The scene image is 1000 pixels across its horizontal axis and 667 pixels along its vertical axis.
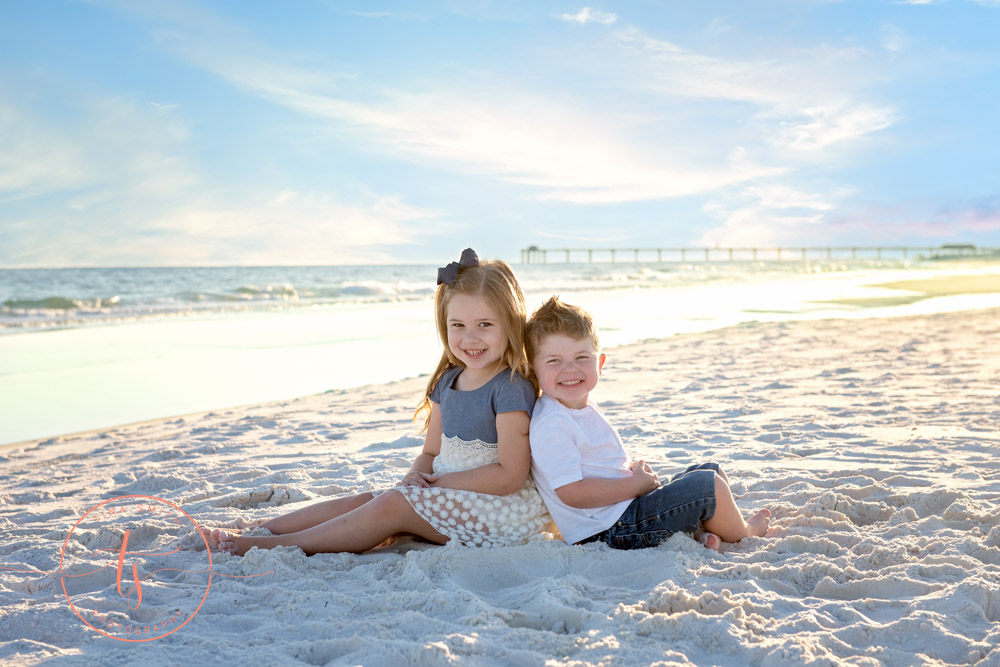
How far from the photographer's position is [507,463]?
288 cm

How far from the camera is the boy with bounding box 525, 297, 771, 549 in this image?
9.28ft

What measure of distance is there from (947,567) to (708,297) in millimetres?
18216

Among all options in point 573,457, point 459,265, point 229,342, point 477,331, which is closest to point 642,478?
point 573,457

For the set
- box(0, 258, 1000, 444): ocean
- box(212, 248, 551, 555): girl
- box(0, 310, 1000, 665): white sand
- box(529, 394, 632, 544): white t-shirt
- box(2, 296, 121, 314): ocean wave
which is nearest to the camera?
box(0, 310, 1000, 665): white sand

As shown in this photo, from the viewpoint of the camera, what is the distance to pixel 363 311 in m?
16.4

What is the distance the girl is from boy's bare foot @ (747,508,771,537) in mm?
836

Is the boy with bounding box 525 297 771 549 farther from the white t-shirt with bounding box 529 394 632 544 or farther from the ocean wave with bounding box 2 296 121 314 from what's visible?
the ocean wave with bounding box 2 296 121 314

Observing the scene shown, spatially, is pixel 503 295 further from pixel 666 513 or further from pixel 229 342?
pixel 229 342

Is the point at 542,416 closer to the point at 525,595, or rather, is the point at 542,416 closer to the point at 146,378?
the point at 525,595

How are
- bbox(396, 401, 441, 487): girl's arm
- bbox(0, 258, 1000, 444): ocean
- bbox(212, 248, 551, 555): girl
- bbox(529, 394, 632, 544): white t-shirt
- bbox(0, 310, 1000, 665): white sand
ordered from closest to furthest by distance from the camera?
bbox(0, 310, 1000, 665): white sand, bbox(529, 394, 632, 544): white t-shirt, bbox(212, 248, 551, 555): girl, bbox(396, 401, 441, 487): girl's arm, bbox(0, 258, 1000, 444): ocean

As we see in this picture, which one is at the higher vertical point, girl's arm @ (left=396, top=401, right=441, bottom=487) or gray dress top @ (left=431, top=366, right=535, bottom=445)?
gray dress top @ (left=431, top=366, right=535, bottom=445)

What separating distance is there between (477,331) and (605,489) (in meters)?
0.79

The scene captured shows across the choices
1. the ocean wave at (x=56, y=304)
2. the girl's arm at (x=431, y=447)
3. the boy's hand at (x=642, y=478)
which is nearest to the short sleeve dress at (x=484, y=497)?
the girl's arm at (x=431, y=447)

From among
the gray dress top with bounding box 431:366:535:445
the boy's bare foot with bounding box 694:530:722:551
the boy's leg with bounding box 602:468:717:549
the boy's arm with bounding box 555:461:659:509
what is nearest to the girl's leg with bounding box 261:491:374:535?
the gray dress top with bounding box 431:366:535:445
